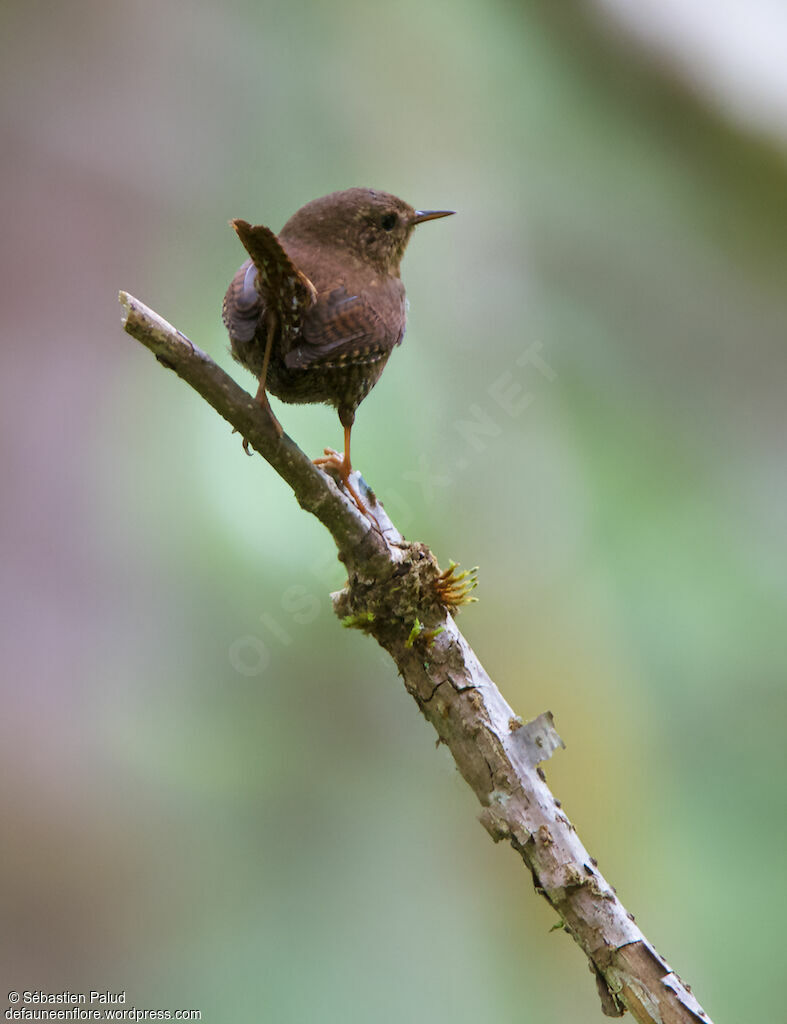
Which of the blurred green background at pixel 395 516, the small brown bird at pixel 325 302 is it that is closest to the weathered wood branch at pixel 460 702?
the small brown bird at pixel 325 302

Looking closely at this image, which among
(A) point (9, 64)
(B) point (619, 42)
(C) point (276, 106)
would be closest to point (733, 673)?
(B) point (619, 42)

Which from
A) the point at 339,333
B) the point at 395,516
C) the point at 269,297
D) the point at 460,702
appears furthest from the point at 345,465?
the point at 395,516

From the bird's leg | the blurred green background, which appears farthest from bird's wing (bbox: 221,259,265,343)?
the blurred green background

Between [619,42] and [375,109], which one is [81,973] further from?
[619,42]

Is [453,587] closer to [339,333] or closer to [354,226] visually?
[339,333]

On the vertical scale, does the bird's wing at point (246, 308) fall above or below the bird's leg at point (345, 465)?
above

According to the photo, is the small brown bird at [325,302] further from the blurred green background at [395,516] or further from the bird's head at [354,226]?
the blurred green background at [395,516]
